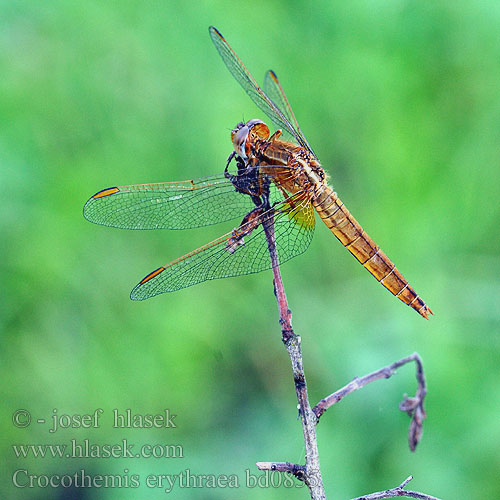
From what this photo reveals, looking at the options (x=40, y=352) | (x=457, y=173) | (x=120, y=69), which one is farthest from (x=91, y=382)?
(x=457, y=173)

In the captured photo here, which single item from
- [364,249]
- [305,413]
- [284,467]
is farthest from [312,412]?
[364,249]

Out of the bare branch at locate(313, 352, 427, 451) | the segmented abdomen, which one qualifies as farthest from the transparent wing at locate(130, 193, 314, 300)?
the bare branch at locate(313, 352, 427, 451)

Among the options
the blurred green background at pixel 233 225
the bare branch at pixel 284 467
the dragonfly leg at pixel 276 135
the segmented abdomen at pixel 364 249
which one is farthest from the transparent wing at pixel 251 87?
the bare branch at pixel 284 467

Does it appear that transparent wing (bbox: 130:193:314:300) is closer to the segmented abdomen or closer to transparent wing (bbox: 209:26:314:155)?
the segmented abdomen

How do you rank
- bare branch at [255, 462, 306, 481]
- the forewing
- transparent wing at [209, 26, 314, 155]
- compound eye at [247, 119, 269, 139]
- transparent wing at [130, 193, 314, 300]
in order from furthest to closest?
transparent wing at [209, 26, 314, 155], compound eye at [247, 119, 269, 139], the forewing, transparent wing at [130, 193, 314, 300], bare branch at [255, 462, 306, 481]

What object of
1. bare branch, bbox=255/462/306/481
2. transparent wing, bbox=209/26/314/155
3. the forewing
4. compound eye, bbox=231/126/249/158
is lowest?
bare branch, bbox=255/462/306/481
